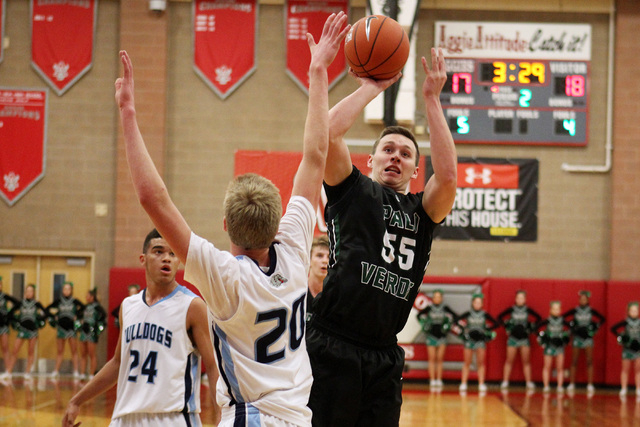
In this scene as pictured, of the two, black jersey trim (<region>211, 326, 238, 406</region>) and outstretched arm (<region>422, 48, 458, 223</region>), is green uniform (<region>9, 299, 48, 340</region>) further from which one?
black jersey trim (<region>211, 326, 238, 406</region>)

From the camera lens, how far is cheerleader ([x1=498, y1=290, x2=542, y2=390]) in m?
12.5

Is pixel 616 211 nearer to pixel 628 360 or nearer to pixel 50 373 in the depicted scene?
pixel 628 360

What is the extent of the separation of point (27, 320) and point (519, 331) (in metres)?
8.60

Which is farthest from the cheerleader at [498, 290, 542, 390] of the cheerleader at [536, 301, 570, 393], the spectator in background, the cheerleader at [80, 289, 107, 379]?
the cheerleader at [80, 289, 107, 379]

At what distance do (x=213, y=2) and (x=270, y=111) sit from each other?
229 centimetres

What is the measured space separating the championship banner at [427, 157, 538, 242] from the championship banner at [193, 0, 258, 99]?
14.5 ft

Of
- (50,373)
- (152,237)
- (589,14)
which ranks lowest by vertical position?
(50,373)

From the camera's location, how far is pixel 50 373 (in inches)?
520

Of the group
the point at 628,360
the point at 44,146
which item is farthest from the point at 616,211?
the point at 44,146

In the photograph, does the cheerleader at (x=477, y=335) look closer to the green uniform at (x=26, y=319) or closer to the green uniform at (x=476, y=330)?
the green uniform at (x=476, y=330)

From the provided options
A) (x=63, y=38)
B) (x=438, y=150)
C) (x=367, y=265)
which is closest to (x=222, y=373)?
(x=367, y=265)

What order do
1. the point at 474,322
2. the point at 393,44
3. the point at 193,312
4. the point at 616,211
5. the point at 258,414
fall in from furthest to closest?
the point at 616,211 < the point at 474,322 < the point at 193,312 < the point at 393,44 < the point at 258,414

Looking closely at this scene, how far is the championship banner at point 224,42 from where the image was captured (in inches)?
527

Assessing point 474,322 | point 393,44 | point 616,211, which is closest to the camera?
point 393,44
